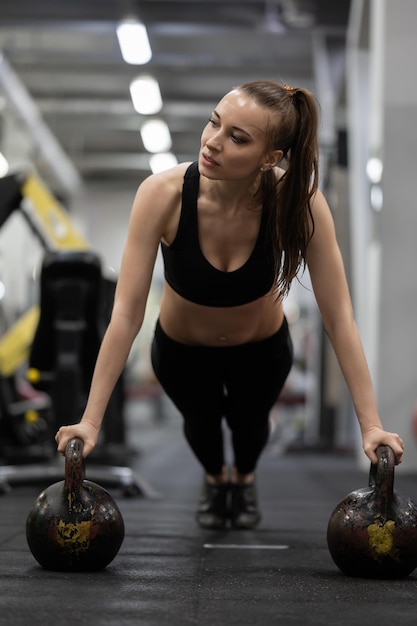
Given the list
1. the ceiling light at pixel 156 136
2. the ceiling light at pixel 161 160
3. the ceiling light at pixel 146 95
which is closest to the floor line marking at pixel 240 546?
the ceiling light at pixel 146 95

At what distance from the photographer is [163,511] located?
3.18 meters

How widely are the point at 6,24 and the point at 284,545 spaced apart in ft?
22.6

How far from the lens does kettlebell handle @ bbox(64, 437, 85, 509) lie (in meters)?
1.76

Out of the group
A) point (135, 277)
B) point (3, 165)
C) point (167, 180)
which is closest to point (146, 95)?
point (3, 165)

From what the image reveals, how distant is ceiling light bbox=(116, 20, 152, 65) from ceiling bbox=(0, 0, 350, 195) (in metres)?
0.13

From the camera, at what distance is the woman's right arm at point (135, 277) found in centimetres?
193

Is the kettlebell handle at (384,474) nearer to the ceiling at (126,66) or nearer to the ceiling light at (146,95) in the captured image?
the ceiling at (126,66)

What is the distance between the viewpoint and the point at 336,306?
2.06 meters

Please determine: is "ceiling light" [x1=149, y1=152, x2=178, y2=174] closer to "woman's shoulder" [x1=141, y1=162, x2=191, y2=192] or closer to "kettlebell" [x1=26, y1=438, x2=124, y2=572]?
"woman's shoulder" [x1=141, y1=162, x2=191, y2=192]

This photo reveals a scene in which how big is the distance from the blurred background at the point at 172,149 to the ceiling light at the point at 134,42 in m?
0.03

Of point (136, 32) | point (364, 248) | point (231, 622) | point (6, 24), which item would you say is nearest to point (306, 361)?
point (364, 248)

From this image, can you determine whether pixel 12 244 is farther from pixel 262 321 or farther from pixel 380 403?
pixel 262 321

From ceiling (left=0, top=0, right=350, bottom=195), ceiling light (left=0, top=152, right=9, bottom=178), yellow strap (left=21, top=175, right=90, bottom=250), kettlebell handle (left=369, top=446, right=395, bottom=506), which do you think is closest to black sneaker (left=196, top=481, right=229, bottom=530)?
kettlebell handle (left=369, top=446, right=395, bottom=506)

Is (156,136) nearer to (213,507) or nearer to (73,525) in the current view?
(213,507)
